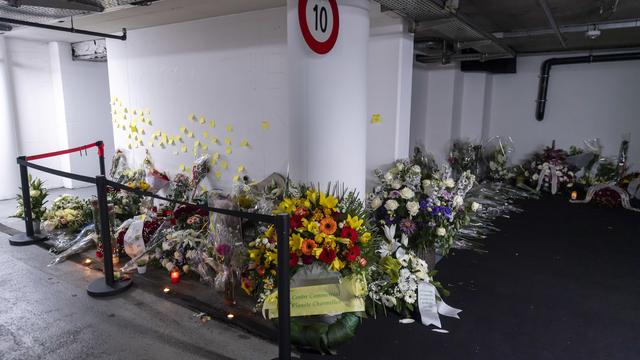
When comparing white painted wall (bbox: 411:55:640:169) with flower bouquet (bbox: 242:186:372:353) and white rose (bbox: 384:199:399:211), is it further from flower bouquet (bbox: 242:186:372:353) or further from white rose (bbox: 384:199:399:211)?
flower bouquet (bbox: 242:186:372:353)

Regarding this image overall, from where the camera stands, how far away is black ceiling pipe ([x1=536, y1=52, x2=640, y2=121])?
686 cm

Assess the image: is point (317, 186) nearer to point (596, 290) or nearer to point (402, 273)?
point (402, 273)

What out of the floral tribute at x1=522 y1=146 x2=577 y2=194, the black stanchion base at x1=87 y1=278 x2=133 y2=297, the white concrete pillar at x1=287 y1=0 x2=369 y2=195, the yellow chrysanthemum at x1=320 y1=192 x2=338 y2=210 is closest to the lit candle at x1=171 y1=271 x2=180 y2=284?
the black stanchion base at x1=87 y1=278 x2=133 y2=297

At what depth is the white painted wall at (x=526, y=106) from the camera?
22.4 ft

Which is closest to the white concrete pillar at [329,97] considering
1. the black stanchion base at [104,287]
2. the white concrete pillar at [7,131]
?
the black stanchion base at [104,287]

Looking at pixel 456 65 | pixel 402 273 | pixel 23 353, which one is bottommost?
pixel 23 353

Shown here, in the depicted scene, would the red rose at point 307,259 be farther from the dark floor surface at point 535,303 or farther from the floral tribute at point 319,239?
the dark floor surface at point 535,303

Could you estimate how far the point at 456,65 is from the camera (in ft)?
22.1

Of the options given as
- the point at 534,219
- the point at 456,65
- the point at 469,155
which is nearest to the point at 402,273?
the point at 534,219

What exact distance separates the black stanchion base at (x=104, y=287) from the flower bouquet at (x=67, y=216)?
1472 millimetres

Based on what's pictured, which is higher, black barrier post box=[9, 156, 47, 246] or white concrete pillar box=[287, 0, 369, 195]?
white concrete pillar box=[287, 0, 369, 195]

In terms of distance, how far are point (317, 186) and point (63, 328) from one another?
1918 millimetres

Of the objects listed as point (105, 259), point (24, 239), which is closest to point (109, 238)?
point (105, 259)

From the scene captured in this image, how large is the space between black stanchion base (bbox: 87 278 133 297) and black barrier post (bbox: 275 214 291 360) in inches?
65.7
